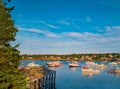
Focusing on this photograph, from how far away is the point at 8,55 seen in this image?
34.4m

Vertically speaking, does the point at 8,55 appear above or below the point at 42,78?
above

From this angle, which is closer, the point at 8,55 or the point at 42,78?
the point at 8,55

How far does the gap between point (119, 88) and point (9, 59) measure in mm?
68742

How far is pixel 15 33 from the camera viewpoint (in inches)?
1430

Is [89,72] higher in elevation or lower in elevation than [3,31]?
lower

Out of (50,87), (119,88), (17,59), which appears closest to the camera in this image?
(17,59)

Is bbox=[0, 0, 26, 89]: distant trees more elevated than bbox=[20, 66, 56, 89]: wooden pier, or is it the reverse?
bbox=[0, 0, 26, 89]: distant trees

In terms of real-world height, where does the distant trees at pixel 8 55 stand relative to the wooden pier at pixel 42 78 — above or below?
above

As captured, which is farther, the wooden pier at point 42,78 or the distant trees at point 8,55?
the wooden pier at point 42,78

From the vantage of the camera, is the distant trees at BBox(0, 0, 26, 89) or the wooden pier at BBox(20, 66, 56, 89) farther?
the wooden pier at BBox(20, 66, 56, 89)

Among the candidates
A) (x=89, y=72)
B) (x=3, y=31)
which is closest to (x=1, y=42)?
(x=3, y=31)

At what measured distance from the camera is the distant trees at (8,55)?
33.6m

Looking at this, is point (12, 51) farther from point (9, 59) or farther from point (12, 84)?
point (12, 84)

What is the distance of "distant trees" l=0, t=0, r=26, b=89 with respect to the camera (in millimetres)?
33562
